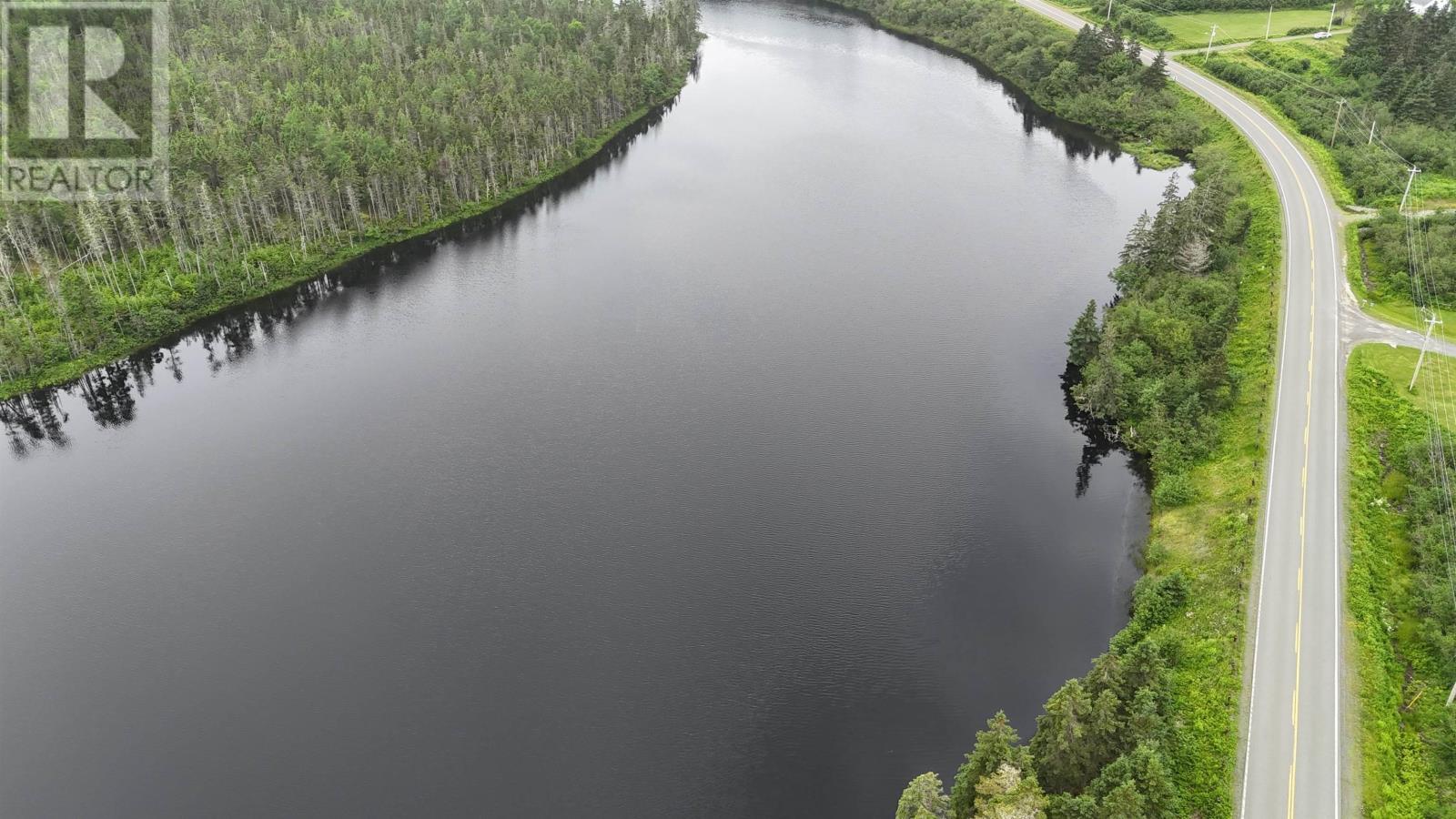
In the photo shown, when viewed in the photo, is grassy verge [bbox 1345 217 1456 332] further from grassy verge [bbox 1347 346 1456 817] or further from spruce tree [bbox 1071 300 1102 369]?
spruce tree [bbox 1071 300 1102 369]

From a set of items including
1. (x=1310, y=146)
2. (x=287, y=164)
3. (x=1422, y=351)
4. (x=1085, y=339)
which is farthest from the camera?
(x=1310, y=146)

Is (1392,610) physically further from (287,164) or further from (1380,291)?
(287,164)

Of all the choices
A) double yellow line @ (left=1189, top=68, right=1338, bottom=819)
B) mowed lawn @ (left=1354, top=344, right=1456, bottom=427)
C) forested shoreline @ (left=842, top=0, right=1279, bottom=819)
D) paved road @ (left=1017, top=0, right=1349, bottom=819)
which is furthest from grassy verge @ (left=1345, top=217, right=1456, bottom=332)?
forested shoreline @ (left=842, top=0, right=1279, bottom=819)

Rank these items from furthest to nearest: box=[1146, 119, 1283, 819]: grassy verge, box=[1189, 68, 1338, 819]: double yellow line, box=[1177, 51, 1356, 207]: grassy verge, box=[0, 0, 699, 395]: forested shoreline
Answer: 1. box=[1177, 51, 1356, 207]: grassy verge
2. box=[0, 0, 699, 395]: forested shoreline
3. box=[1146, 119, 1283, 819]: grassy verge
4. box=[1189, 68, 1338, 819]: double yellow line

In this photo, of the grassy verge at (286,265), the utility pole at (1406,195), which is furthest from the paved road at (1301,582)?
the grassy verge at (286,265)

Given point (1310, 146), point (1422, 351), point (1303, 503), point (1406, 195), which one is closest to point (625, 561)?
point (1303, 503)

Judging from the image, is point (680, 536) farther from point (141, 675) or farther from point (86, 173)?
point (86, 173)

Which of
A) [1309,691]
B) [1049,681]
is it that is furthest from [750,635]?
[1309,691]
